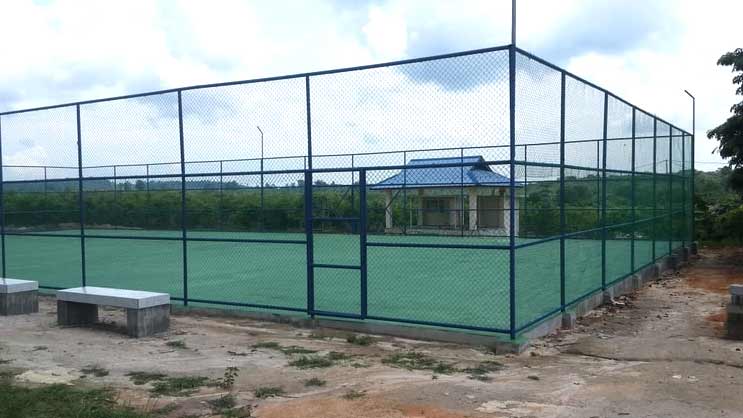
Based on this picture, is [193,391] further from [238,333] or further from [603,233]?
→ [603,233]

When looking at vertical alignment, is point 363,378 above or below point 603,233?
below

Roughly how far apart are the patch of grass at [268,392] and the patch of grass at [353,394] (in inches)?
23.4

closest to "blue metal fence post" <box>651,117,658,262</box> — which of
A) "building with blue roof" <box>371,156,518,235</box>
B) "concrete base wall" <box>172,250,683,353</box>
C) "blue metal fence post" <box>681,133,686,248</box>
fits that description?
"concrete base wall" <box>172,250,683,353</box>

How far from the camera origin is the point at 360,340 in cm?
819

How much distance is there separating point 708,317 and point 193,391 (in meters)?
7.55

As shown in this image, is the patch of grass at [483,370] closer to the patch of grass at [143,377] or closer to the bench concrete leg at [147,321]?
the patch of grass at [143,377]

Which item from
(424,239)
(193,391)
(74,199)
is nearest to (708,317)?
(193,391)

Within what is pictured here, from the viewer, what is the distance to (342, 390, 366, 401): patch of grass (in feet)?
19.2

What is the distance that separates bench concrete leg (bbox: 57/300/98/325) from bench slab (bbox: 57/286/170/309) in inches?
5.1

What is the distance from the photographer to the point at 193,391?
6.14m

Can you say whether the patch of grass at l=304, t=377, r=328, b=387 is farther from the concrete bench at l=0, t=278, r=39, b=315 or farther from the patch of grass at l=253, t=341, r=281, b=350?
the concrete bench at l=0, t=278, r=39, b=315

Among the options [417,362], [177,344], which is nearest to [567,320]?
[417,362]

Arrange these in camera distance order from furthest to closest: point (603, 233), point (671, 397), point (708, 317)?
point (603, 233)
point (708, 317)
point (671, 397)

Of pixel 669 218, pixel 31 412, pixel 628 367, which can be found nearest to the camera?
pixel 31 412
